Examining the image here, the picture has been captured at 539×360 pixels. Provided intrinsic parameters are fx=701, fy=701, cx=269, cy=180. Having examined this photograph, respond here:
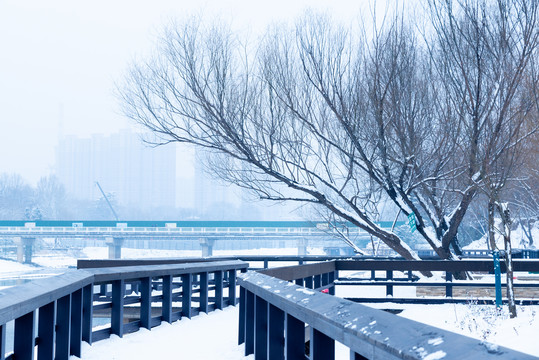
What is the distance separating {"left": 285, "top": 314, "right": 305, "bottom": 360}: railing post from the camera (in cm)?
472

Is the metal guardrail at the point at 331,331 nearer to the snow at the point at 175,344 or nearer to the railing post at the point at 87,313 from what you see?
the snow at the point at 175,344

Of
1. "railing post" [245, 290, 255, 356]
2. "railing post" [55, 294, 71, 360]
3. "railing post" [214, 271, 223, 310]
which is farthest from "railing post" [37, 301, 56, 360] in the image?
"railing post" [214, 271, 223, 310]

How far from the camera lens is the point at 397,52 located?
19.0m

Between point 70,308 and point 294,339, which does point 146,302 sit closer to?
point 70,308

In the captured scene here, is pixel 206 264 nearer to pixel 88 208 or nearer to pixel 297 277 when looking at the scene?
pixel 297 277

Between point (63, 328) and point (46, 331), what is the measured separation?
→ 1.66 ft

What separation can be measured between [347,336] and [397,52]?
55.0 ft

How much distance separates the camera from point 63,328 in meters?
6.64

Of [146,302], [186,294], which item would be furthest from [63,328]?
[186,294]

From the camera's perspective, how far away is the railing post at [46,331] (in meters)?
6.11

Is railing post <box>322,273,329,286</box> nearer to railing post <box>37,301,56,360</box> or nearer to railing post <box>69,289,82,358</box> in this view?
railing post <box>69,289,82,358</box>

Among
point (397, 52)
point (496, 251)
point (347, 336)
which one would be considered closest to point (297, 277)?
point (496, 251)

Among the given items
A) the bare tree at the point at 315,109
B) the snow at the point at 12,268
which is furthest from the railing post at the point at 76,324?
the snow at the point at 12,268

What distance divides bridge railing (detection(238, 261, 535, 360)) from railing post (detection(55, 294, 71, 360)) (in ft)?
5.85
